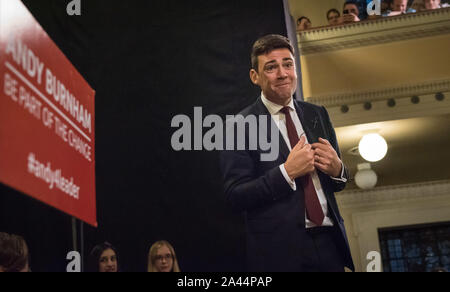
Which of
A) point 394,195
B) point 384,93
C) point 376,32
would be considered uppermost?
point 376,32

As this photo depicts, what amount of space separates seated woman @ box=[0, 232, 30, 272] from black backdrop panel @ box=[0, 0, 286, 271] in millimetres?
94

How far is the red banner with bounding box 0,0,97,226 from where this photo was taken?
2.07 m

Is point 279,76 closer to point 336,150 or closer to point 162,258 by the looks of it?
point 336,150

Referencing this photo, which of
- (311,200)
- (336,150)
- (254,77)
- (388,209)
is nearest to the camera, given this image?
(311,200)

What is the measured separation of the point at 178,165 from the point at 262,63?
85cm

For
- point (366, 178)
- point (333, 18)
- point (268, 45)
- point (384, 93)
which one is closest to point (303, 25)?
point (333, 18)

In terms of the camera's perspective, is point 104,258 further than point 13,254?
Yes

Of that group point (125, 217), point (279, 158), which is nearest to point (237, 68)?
point (279, 158)

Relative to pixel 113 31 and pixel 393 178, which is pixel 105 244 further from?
pixel 393 178

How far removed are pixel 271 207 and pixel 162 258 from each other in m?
0.74

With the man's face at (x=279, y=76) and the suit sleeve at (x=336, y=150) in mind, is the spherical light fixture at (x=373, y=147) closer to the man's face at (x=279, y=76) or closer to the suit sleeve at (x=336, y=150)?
the suit sleeve at (x=336, y=150)

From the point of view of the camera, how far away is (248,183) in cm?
379

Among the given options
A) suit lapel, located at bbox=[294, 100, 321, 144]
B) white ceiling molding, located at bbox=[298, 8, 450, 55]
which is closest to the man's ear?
suit lapel, located at bbox=[294, 100, 321, 144]

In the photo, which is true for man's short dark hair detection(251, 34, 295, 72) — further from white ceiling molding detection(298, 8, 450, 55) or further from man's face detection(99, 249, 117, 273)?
white ceiling molding detection(298, 8, 450, 55)
